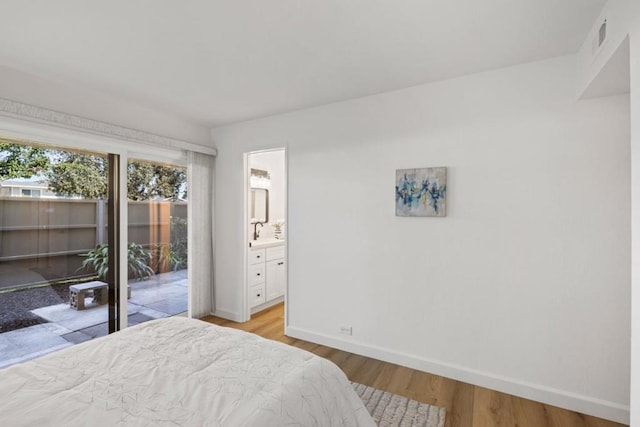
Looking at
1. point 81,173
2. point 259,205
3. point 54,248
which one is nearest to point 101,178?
point 81,173

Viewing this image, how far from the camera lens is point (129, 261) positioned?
3.32 m

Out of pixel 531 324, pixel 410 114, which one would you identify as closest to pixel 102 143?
pixel 410 114

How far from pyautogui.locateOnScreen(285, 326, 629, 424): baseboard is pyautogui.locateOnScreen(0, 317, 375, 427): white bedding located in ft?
4.60

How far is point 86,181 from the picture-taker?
2.96 m

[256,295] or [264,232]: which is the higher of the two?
[264,232]

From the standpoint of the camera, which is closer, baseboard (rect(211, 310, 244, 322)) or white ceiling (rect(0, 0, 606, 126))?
white ceiling (rect(0, 0, 606, 126))

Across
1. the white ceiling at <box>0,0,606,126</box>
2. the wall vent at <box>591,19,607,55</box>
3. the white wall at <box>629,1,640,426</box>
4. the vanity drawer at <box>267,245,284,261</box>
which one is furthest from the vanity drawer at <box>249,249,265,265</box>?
the wall vent at <box>591,19,607,55</box>

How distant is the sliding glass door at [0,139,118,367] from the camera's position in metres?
2.52

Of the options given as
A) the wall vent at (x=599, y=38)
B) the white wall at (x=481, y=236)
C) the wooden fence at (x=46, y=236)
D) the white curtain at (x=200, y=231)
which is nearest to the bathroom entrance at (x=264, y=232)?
the white curtain at (x=200, y=231)

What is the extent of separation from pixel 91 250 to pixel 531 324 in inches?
155

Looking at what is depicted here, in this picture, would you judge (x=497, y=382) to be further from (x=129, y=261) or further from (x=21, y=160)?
(x=21, y=160)

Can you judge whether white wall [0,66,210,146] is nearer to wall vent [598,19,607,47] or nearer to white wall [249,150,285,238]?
white wall [249,150,285,238]

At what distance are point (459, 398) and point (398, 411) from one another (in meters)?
0.53

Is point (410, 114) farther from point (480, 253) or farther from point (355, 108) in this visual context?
point (480, 253)
